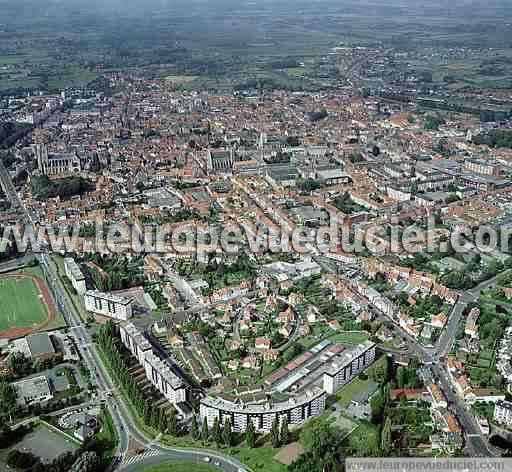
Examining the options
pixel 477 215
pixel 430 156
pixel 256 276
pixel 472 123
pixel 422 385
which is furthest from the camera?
pixel 472 123

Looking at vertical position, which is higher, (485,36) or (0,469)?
(485,36)

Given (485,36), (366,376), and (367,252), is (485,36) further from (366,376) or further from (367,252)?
(366,376)

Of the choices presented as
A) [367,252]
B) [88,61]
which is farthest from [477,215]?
[88,61]

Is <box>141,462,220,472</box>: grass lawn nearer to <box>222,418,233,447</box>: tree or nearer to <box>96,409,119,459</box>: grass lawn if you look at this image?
<box>222,418,233,447</box>: tree

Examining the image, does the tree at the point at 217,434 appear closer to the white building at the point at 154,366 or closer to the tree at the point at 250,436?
the tree at the point at 250,436

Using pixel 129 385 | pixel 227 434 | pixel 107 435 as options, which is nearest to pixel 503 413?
pixel 227 434

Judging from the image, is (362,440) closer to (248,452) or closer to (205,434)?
(248,452)

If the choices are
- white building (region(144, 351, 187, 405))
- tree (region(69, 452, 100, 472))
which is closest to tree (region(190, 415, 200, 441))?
white building (region(144, 351, 187, 405))

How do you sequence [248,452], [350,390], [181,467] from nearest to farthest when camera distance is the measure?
[181,467], [248,452], [350,390]
